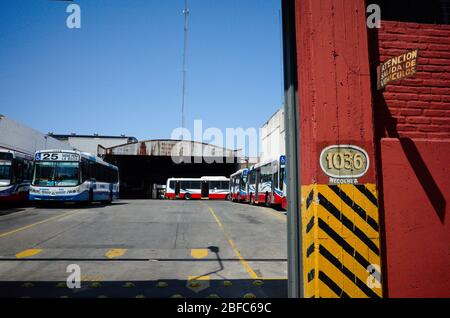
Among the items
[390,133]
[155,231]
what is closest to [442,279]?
[390,133]

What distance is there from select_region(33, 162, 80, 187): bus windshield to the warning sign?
18573mm

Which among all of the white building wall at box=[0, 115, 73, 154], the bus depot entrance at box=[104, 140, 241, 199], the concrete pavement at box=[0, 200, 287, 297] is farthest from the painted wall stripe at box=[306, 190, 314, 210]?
the bus depot entrance at box=[104, 140, 241, 199]

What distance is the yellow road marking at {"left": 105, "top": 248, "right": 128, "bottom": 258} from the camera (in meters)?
7.86

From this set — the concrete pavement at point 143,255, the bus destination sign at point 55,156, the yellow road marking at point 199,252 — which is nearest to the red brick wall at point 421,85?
the concrete pavement at point 143,255

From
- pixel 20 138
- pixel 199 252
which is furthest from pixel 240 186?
pixel 199 252

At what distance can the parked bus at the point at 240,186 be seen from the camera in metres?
30.4

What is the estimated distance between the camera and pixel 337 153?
3.46 metres

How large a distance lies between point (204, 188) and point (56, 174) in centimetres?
2314

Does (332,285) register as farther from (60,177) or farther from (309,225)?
(60,177)

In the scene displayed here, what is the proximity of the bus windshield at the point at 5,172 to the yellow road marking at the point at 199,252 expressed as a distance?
1554cm

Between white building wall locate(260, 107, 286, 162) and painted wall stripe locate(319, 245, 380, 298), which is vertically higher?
white building wall locate(260, 107, 286, 162)

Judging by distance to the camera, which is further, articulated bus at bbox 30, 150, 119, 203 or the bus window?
the bus window

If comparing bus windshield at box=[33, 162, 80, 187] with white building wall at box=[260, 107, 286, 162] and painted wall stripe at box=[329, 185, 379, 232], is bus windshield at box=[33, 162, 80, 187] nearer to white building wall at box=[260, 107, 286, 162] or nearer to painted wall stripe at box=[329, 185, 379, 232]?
white building wall at box=[260, 107, 286, 162]

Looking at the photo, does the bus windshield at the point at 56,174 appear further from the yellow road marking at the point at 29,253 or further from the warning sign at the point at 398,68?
the warning sign at the point at 398,68
